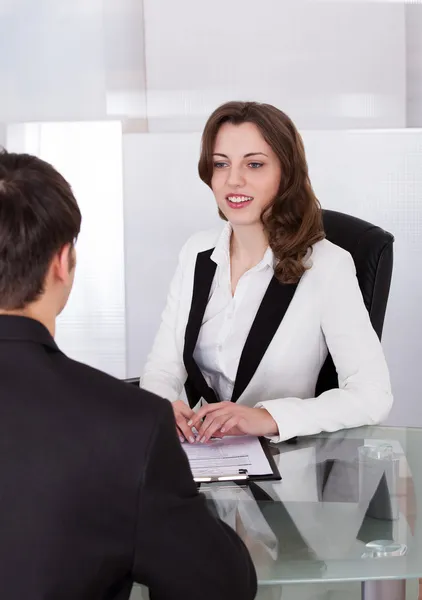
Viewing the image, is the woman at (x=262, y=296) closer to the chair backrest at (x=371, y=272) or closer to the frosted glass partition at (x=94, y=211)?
the chair backrest at (x=371, y=272)

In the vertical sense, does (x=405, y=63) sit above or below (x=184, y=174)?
above

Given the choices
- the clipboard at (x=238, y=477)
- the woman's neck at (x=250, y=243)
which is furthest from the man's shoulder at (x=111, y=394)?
the woman's neck at (x=250, y=243)

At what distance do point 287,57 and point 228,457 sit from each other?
294 centimetres

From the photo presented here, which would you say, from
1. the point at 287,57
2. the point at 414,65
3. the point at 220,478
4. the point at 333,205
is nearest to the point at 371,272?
the point at 220,478

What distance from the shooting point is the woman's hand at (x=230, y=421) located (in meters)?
2.01

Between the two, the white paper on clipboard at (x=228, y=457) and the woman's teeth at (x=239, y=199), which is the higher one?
the woman's teeth at (x=239, y=199)

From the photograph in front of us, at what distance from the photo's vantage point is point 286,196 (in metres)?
2.55

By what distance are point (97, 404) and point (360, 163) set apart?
305cm

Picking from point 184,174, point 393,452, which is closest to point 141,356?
point 184,174

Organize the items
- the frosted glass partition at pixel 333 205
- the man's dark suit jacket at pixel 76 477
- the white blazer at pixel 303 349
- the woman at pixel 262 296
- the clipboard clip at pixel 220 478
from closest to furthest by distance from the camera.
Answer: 1. the man's dark suit jacket at pixel 76 477
2. the clipboard clip at pixel 220 478
3. the white blazer at pixel 303 349
4. the woman at pixel 262 296
5. the frosted glass partition at pixel 333 205

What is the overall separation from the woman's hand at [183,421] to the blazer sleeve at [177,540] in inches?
32.0

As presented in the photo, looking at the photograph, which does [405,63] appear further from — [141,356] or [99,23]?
[141,356]

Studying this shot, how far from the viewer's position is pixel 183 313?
105 inches

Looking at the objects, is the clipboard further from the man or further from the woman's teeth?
the woman's teeth
